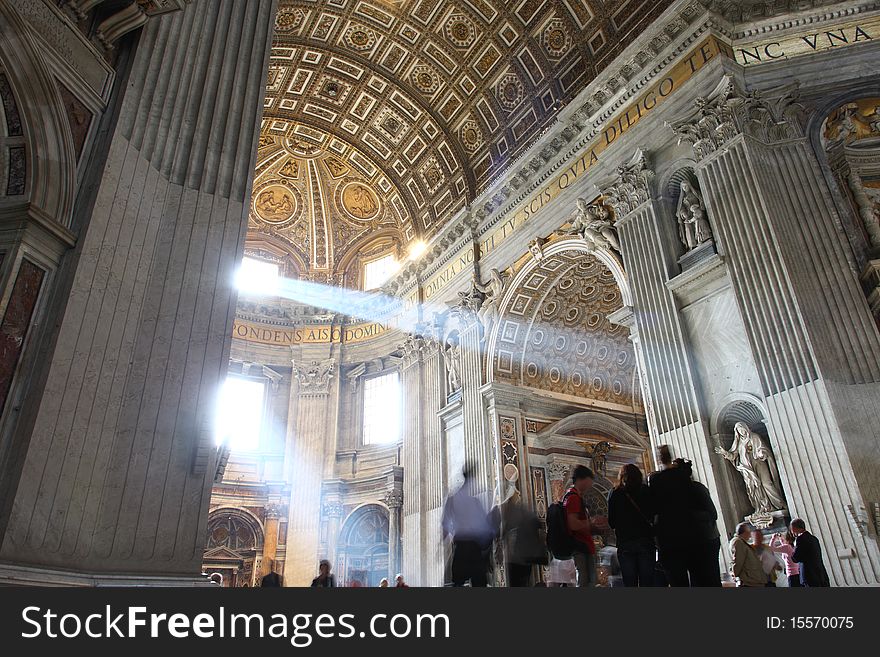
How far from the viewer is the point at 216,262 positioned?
494 centimetres

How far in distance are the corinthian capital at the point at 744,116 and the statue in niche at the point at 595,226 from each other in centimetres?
203

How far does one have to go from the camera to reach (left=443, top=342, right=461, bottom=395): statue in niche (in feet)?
47.3

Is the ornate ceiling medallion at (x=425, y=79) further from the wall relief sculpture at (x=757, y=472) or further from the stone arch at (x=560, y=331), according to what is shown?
the wall relief sculpture at (x=757, y=472)

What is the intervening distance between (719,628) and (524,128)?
514 inches

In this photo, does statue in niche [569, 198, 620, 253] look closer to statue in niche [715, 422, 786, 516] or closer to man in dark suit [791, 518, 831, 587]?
statue in niche [715, 422, 786, 516]

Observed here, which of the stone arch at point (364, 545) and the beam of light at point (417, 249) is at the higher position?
the beam of light at point (417, 249)

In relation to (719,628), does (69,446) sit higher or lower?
higher

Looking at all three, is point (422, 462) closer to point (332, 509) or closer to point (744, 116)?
point (332, 509)

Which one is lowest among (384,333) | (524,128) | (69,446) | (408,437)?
(69,446)

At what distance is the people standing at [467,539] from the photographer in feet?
16.5

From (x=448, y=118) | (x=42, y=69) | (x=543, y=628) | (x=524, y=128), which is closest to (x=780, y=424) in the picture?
(x=543, y=628)

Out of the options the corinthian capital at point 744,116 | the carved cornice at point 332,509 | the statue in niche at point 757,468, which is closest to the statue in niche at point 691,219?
the corinthian capital at point 744,116

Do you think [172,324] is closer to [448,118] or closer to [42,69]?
[42,69]

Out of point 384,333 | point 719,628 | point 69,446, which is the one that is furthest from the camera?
point 384,333
